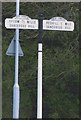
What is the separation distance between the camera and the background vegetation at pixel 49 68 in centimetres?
1361

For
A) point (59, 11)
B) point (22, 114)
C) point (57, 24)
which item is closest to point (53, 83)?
point (22, 114)

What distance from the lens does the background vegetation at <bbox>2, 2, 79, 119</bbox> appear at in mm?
13609

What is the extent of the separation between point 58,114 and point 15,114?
6036mm

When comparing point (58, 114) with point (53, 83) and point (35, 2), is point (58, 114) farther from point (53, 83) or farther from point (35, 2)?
point (35, 2)

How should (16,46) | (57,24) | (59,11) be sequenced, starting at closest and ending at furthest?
1. (57,24)
2. (16,46)
3. (59,11)

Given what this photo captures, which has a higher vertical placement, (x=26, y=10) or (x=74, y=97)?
(x=26, y=10)

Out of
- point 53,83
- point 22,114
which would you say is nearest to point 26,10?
point 53,83

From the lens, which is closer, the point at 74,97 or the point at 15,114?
the point at 15,114

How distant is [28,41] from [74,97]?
253 cm

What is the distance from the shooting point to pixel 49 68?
44.9 feet

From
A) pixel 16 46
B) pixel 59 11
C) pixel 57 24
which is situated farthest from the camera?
pixel 59 11

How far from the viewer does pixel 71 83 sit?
45.3 feet

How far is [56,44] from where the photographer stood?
1378 cm

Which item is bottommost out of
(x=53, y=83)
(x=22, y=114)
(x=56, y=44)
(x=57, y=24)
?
(x=22, y=114)
